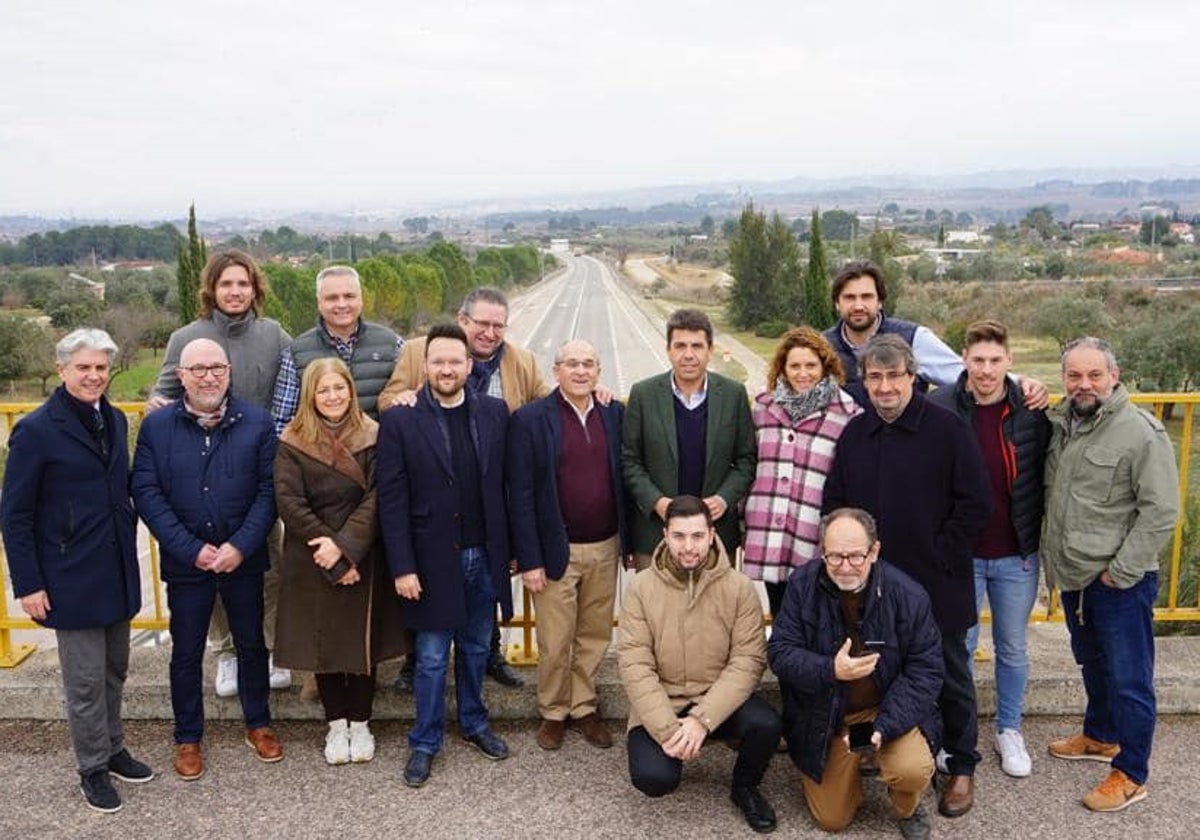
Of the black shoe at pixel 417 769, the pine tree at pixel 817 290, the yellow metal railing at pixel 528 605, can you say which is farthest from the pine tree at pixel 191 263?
the black shoe at pixel 417 769

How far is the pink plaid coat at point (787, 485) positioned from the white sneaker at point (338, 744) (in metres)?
2.03

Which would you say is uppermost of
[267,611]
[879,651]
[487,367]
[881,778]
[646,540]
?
[487,367]

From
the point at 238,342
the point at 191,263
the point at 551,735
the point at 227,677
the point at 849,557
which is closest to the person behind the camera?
the point at 849,557

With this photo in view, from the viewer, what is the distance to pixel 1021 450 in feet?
14.9

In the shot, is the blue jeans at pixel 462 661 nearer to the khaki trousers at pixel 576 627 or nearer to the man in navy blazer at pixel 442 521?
Result: the man in navy blazer at pixel 442 521

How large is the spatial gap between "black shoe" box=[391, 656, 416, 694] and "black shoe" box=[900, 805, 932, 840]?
A: 242 cm

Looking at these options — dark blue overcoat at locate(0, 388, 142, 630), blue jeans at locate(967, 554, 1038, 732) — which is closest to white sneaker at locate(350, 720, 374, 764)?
dark blue overcoat at locate(0, 388, 142, 630)

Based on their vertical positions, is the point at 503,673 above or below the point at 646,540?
below

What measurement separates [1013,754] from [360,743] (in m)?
3.00

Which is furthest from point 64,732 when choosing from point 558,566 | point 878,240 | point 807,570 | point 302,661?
point 878,240

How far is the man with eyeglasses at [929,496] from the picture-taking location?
169 inches

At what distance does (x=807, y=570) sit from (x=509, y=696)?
1.79m

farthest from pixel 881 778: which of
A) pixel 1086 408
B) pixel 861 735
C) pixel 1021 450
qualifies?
pixel 1086 408

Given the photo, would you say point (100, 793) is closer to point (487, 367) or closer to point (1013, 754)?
point (487, 367)
